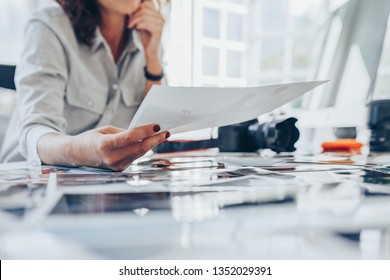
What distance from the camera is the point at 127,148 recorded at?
33cm

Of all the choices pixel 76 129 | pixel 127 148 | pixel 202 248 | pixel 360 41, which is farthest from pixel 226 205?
pixel 360 41

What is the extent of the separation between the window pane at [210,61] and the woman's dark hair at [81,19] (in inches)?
54.7

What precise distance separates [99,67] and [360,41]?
2.23ft

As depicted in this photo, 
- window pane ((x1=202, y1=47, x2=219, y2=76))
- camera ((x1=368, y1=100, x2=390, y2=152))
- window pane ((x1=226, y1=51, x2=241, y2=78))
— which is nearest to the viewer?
camera ((x1=368, y1=100, x2=390, y2=152))

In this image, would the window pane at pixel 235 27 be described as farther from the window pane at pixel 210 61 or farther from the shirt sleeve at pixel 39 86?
the shirt sleeve at pixel 39 86

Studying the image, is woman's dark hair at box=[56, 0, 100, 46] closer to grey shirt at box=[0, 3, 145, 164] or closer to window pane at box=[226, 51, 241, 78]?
grey shirt at box=[0, 3, 145, 164]

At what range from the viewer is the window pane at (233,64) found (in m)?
2.27

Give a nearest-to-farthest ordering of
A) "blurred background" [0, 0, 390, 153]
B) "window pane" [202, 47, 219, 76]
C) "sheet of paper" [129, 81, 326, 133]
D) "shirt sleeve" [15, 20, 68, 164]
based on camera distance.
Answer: "sheet of paper" [129, 81, 326, 133], "shirt sleeve" [15, 20, 68, 164], "blurred background" [0, 0, 390, 153], "window pane" [202, 47, 219, 76]

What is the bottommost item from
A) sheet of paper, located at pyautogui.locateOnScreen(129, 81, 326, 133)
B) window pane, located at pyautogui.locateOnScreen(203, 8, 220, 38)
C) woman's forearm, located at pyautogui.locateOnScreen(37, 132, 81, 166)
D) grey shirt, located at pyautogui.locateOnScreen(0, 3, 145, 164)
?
woman's forearm, located at pyautogui.locateOnScreen(37, 132, 81, 166)

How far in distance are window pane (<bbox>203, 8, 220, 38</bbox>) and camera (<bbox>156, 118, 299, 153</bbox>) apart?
1723 millimetres

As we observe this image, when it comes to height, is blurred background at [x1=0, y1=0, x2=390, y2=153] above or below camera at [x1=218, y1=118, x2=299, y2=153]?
above

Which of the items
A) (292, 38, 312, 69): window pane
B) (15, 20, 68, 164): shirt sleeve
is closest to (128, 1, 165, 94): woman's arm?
(15, 20, 68, 164): shirt sleeve

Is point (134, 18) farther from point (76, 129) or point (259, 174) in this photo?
point (259, 174)

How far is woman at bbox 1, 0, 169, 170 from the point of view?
37cm
